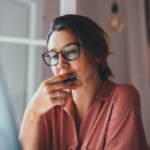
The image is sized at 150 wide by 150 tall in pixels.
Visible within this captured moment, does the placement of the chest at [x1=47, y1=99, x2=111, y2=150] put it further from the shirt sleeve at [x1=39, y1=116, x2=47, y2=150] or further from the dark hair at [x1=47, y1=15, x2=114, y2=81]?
the dark hair at [x1=47, y1=15, x2=114, y2=81]

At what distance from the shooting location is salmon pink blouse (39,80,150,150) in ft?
2.14

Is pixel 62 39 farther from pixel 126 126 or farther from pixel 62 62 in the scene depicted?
pixel 126 126

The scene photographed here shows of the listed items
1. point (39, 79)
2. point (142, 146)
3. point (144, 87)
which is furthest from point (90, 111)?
point (144, 87)

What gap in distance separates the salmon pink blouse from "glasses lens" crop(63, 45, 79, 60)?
25cm

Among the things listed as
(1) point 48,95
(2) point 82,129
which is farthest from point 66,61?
(2) point 82,129

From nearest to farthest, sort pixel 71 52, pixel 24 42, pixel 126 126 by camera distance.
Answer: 1. pixel 126 126
2. pixel 71 52
3. pixel 24 42

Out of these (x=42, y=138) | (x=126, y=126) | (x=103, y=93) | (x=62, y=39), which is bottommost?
(x=42, y=138)

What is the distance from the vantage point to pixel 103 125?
745 mm

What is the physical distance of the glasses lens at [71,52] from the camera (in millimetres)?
764

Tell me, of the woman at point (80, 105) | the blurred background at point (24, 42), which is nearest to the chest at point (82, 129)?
the woman at point (80, 105)

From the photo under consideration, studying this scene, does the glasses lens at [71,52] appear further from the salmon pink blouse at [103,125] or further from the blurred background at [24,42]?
the blurred background at [24,42]

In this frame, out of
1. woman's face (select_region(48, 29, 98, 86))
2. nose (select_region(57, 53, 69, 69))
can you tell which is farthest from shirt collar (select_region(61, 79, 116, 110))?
nose (select_region(57, 53, 69, 69))

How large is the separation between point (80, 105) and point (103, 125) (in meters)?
0.19

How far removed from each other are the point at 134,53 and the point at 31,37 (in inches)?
58.4
